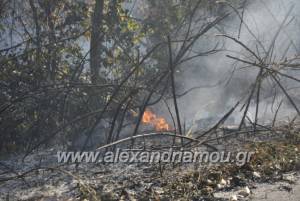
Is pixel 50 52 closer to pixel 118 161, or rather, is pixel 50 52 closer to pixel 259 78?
pixel 118 161

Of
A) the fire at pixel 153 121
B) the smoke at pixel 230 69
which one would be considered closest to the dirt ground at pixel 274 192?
the fire at pixel 153 121

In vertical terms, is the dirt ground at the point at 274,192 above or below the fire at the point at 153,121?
below

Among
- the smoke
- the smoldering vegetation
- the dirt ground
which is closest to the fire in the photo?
the smoldering vegetation

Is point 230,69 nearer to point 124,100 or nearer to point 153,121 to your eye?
point 153,121

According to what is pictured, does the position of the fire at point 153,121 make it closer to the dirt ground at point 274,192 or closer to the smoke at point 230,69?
the smoke at point 230,69

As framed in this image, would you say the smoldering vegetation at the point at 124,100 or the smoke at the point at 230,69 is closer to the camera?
the smoldering vegetation at the point at 124,100

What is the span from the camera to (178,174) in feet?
17.2

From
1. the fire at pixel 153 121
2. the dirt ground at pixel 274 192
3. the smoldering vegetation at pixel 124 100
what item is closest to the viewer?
the dirt ground at pixel 274 192

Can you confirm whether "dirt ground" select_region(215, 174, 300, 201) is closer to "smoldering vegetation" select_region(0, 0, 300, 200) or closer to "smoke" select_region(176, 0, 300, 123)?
"smoldering vegetation" select_region(0, 0, 300, 200)

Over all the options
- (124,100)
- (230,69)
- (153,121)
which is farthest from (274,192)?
(230,69)

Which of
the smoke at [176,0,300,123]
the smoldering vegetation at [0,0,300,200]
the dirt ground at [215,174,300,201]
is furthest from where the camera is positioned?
the smoke at [176,0,300,123]

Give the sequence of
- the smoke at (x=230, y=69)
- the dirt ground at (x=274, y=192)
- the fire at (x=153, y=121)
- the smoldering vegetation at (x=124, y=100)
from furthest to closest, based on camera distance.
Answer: the smoke at (x=230, y=69)
the fire at (x=153, y=121)
the smoldering vegetation at (x=124, y=100)
the dirt ground at (x=274, y=192)

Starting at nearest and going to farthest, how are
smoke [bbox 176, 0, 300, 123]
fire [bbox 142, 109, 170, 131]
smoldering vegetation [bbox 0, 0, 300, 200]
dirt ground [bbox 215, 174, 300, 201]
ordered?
dirt ground [bbox 215, 174, 300, 201], smoldering vegetation [bbox 0, 0, 300, 200], fire [bbox 142, 109, 170, 131], smoke [bbox 176, 0, 300, 123]

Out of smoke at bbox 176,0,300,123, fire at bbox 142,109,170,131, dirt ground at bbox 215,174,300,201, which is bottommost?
dirt ground at bbox 215,174,300,201
